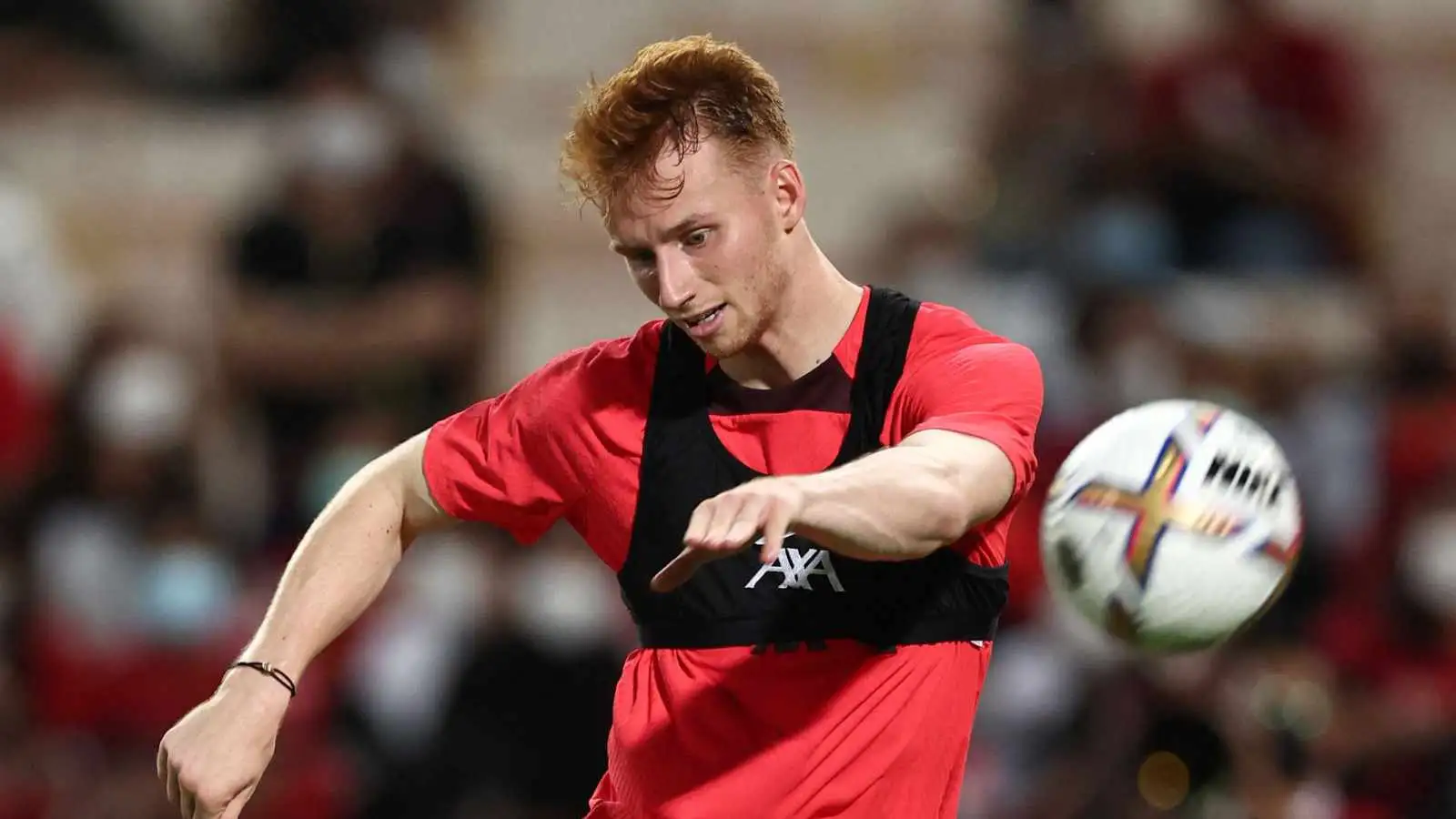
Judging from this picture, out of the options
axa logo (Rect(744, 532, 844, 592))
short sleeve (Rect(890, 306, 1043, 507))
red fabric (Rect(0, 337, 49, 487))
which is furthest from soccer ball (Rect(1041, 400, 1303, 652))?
red fabric (Rect(0, 337, 49, 487))

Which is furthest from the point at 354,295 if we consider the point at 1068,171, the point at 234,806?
the point at 234,806

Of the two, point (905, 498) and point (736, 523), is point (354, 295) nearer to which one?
point (905, 498)

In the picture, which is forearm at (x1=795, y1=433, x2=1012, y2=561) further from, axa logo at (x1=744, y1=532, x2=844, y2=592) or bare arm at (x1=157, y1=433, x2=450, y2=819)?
bare arm at (x1=157, y1=433, x2=450, y2=819)

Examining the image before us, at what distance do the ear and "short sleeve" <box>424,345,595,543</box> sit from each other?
21.0 inches

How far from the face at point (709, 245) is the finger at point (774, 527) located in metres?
0.88

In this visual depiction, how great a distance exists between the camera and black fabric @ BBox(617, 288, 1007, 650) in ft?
12.2

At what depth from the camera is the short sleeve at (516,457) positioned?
157 inches

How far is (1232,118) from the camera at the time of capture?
8914 mm

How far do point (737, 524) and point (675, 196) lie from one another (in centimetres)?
106

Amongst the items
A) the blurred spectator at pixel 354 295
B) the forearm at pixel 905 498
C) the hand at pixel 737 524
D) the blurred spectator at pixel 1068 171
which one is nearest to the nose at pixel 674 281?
the forearm at pixel 905 498

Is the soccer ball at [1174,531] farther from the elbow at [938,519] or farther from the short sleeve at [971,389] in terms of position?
the elbow at [938,519]

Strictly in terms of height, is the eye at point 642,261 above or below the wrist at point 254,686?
above

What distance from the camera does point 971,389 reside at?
357 cm

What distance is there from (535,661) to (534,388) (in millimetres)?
3594
